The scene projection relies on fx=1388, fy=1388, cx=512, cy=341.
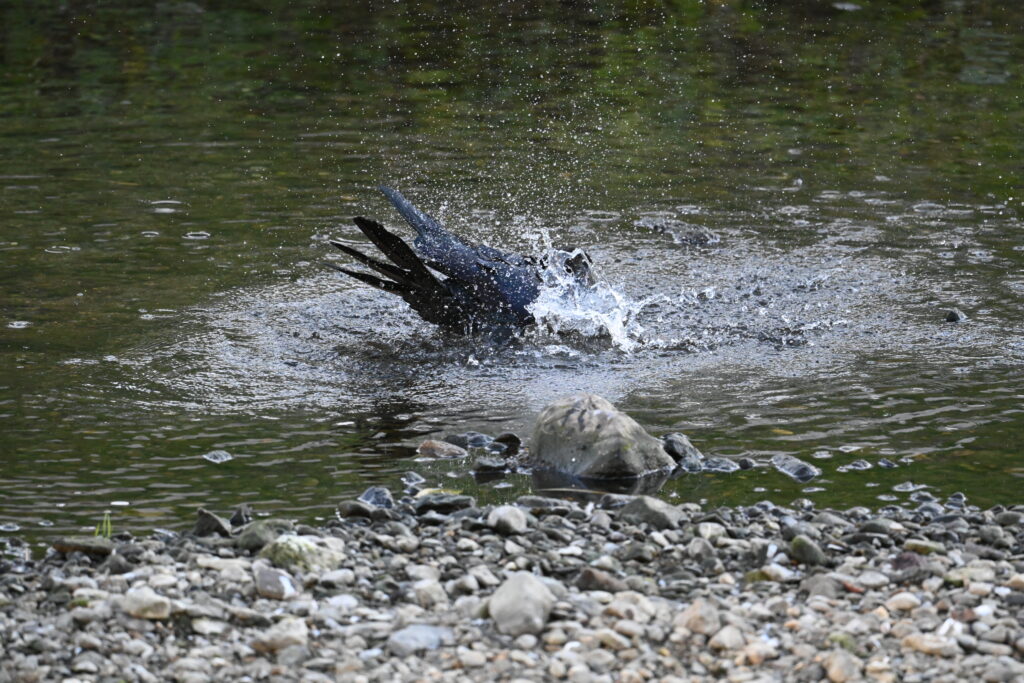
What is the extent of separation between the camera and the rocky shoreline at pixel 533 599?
3834 mm

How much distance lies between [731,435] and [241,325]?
116 inches

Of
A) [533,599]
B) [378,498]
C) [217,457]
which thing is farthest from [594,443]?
[533,599]

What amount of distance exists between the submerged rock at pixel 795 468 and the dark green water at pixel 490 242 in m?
0.10

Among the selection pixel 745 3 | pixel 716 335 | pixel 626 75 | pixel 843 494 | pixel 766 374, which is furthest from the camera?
pixel 745 3

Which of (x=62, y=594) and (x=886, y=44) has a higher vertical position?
(x=886, y=44)

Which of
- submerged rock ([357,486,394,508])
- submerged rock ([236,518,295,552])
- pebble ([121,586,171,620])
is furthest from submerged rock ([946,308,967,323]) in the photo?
pebble ([121,586,171,620])

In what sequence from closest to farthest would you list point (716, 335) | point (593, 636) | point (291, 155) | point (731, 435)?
point (593, 636) → point (731, 435) → point (716, 335) → point (291, 155)

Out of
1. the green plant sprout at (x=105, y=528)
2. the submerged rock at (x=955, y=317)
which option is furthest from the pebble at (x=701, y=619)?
the submerged rock at (x=955, y=317)

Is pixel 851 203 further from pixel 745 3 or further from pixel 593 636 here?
pixel 745 3

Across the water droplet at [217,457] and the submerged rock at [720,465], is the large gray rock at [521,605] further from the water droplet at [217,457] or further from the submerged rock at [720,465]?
the water droplet at [217,457]

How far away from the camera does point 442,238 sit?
744cm

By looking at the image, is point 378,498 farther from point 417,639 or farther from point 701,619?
point 701,619

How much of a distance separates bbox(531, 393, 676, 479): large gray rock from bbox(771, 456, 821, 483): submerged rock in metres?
0.43

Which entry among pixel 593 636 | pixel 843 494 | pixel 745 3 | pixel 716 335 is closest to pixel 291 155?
pixel 716 335
